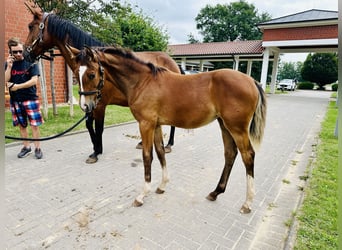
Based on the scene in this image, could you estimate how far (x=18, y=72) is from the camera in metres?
3.59

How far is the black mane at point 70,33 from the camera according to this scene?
3.62 m

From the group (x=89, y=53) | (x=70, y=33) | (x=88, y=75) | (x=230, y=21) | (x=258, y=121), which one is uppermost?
(x=230, y=21)

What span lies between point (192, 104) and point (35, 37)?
318 cm

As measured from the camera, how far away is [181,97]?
2498 mm

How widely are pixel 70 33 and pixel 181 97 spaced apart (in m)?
2.43

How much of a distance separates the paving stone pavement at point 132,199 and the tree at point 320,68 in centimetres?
3711

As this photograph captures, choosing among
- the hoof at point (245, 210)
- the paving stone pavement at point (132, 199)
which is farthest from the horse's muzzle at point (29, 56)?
the hoof at point (245, 210)

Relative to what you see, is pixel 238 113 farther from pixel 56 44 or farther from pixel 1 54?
pixel 56 44

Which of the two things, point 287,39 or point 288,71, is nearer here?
point 287,39

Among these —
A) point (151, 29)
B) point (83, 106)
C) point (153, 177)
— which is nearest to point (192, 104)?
point (83, 106)

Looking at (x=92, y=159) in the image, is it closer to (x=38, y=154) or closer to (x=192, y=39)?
(x=38, y=154)

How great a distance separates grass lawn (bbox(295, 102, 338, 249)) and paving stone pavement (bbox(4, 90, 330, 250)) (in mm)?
143

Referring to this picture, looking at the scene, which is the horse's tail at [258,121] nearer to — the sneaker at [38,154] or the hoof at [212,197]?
the hoof at [212,197]

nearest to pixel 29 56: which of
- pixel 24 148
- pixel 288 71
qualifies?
pixel 24 148
